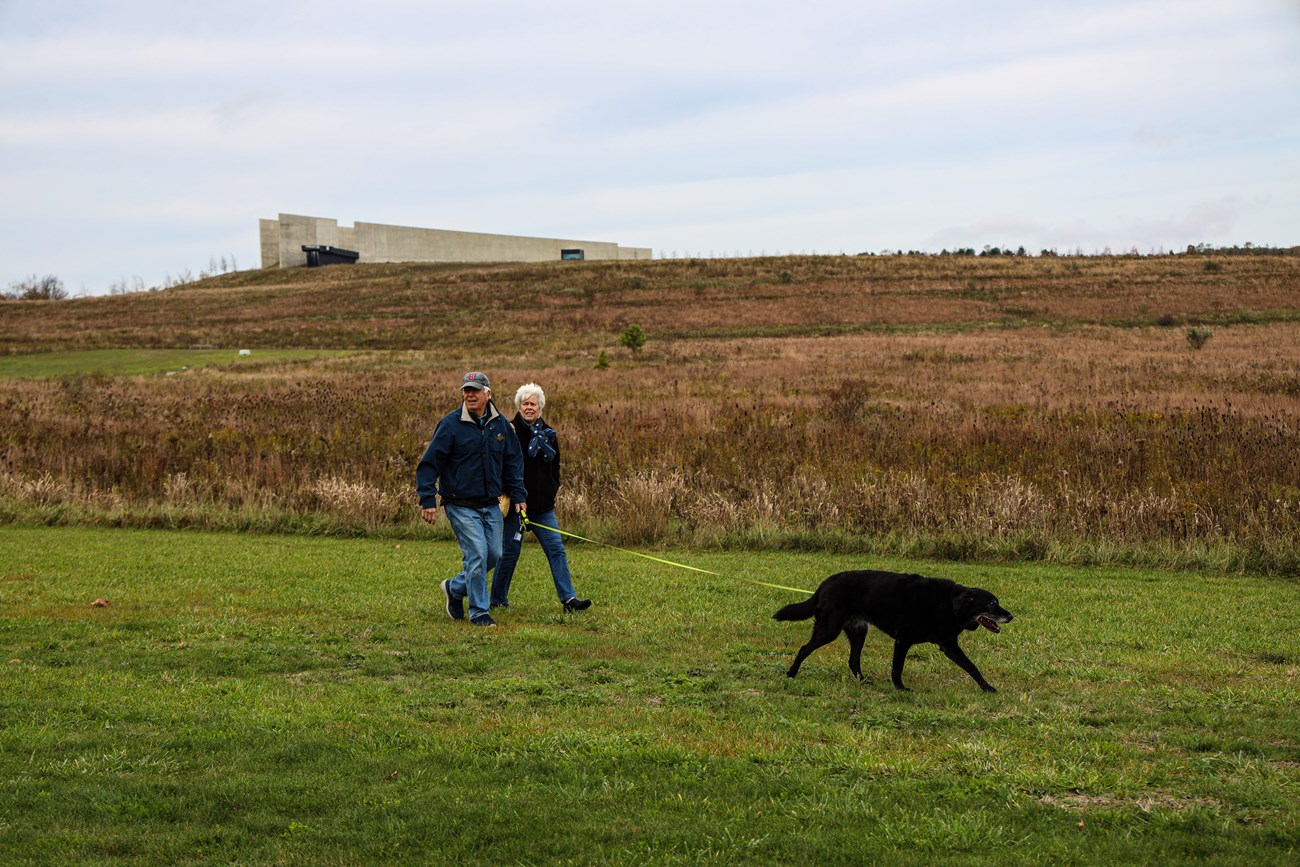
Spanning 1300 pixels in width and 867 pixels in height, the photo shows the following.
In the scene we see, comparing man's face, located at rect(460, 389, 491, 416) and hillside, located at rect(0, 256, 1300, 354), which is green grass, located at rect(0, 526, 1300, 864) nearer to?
man's face, located at rect(460, 389, 491, 416)

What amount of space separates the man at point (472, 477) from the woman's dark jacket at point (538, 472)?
37 cm

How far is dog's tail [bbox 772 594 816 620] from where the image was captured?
8.16m

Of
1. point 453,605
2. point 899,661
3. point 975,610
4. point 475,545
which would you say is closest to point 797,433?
point 453,605

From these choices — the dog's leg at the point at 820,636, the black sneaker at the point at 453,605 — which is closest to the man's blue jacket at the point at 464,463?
the black sneaker at the point at 453,605

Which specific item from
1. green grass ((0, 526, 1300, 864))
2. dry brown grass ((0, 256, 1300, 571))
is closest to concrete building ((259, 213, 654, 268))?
dry brown grass ((0, 256, 1300, 571))

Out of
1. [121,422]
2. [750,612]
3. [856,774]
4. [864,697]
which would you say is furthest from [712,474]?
[121,422]

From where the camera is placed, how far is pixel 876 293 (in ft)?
254

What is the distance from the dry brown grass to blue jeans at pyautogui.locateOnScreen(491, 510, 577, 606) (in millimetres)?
4869

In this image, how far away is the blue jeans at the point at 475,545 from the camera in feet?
33.2

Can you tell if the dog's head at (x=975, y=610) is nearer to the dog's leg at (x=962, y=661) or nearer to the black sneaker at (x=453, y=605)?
the dog's leg at (x=962, y=661)

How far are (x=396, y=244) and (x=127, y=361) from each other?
75976 mm

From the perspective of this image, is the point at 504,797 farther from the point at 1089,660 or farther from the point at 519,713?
the point at 1089,660

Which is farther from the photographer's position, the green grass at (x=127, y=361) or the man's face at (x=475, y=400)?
the green grass at (x=127, y=361)

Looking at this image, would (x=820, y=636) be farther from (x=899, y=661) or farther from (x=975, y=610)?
(x=975, y=610)
